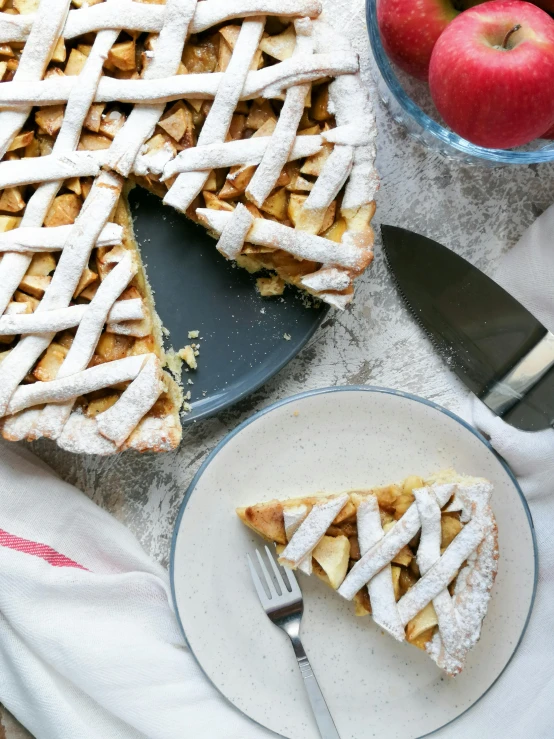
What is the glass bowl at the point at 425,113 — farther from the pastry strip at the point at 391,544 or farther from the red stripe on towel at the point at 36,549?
the red stripe on towel at the point at 36,549

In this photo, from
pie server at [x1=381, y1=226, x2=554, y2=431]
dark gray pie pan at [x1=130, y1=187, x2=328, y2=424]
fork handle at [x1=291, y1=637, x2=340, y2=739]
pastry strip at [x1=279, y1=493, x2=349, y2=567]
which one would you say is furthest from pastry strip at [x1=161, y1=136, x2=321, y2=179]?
fork handle at [x1=291, y1=637, x2=340, y2=739]

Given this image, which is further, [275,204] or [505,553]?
[505,553]

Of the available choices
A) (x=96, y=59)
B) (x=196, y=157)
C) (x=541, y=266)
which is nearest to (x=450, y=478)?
(x=541, y=266)

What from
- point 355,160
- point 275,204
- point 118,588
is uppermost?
point 355,160

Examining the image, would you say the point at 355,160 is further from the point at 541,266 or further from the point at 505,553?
the point at 505,553

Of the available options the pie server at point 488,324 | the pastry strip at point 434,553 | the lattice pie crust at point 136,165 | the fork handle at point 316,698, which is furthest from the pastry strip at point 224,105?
the fork handle at point 316,698

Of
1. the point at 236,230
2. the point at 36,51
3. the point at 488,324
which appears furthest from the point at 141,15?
the point at 488,324

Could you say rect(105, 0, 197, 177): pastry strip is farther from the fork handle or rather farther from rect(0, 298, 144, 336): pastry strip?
the fork handle

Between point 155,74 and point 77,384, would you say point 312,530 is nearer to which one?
point 77,384
